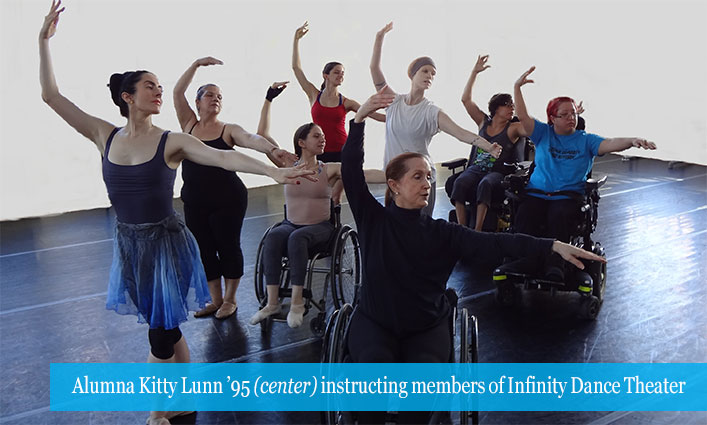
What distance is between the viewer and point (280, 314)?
11.5 ft

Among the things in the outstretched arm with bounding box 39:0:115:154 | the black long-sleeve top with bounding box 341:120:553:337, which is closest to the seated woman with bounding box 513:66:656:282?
the black long-sleeve top with bounding box 341:120:553:337

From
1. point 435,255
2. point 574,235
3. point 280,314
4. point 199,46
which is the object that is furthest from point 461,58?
point 435,255

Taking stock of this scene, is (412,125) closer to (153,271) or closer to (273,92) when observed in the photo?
(273,92)

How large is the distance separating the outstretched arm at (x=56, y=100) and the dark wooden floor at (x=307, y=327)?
3.79 ft

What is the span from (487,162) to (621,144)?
4.07ft

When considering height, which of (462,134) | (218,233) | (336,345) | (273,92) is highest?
(273,92)

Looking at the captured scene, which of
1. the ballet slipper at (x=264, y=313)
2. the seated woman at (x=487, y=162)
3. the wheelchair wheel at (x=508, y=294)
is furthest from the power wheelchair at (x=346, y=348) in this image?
the seated woman at (x=487, y=162)

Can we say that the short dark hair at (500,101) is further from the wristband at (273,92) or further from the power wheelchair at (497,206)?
the wristband at (273,92)

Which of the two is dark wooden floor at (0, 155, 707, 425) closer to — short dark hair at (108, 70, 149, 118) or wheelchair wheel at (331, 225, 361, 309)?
wheelchair wheel at (331, 225, 361, 309)

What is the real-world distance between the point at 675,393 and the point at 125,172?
7.66 feet

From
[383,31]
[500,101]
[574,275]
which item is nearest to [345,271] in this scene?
[574,275]

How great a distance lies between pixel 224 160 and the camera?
2301 millimetres

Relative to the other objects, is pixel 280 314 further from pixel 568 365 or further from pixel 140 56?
pixel 140 56
